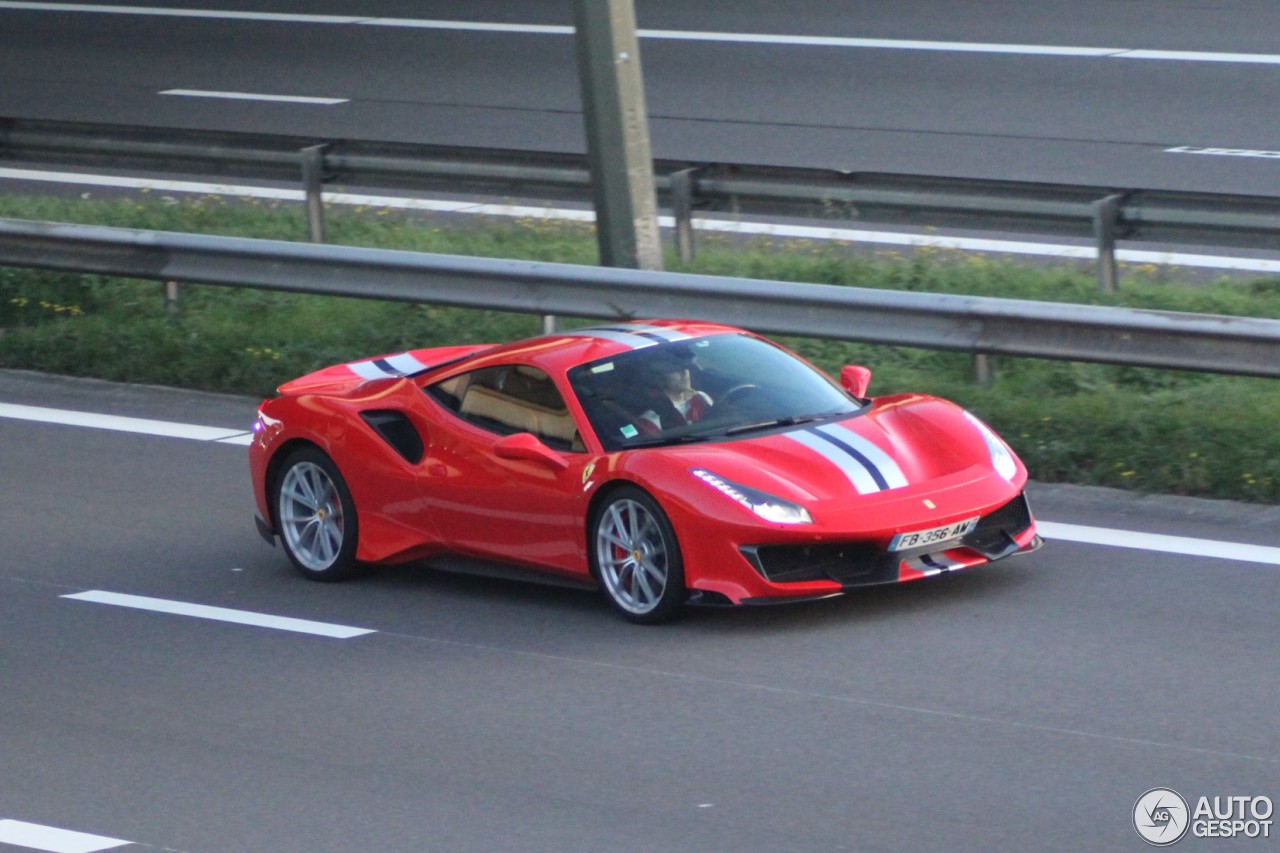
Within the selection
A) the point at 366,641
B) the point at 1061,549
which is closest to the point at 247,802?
the point at 366,641

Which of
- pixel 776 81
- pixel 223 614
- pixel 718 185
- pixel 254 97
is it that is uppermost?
pixel 254 97

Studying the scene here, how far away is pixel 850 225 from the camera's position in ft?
55.4

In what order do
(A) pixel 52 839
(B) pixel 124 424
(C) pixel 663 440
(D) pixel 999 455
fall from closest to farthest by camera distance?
(A) pixel 52 839
(C) pixel 663 440
(D) pixel 999 455
(B) pixel 124 424

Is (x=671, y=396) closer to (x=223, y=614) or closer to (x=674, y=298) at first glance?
(x=223, y=614)

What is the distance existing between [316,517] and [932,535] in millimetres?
3008

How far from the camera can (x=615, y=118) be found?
1245 centimetres

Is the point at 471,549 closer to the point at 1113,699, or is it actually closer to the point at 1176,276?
the point at 1113,699

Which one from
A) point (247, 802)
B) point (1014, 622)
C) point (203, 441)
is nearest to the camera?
point (247, 802)

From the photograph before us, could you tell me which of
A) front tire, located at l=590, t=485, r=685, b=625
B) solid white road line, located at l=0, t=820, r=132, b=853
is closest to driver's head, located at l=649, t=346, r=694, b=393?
front tire, located at l=590, t=485, r=685, b=625

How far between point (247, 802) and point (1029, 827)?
246cm

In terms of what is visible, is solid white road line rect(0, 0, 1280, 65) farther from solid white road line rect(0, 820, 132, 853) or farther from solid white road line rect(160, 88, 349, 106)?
solid white road line rect(0, 820, 132, 853)

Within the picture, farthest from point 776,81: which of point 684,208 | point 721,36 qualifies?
point 684,208

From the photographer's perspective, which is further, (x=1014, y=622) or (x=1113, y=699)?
(x=1014, y=622)

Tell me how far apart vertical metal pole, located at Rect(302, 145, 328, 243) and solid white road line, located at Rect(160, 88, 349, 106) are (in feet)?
18.9
